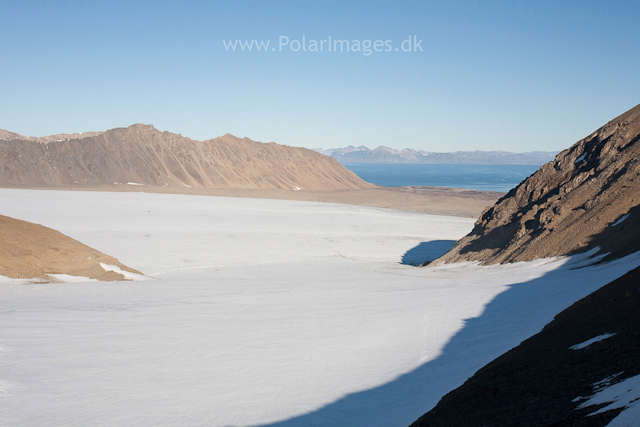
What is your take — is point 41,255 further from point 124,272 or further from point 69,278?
point 124,272

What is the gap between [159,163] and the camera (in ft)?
274

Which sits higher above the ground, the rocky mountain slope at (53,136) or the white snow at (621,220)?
the rocky mountain slope at (53,136)

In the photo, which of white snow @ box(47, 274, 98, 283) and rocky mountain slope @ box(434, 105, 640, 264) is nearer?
white snow @ box(47, 274, 98, 283)

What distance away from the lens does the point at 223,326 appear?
32.6 ft

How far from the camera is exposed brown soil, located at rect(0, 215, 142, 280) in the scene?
1416 cm

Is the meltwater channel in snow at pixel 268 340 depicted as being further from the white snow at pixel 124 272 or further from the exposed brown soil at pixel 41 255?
the exposed brown soil at pixel 41 255

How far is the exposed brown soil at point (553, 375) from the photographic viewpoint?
4406mm

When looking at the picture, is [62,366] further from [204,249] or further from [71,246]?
[204,249]

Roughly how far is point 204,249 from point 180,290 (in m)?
11.7

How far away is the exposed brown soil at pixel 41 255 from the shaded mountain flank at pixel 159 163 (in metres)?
59.0

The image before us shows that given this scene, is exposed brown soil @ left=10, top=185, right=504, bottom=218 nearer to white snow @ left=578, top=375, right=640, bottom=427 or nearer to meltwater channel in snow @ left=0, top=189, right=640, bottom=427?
meltwater channel in snow @ left=0, top=189, right=640, bottom=427

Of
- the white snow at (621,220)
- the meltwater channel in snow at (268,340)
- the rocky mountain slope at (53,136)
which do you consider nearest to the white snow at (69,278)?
the meltwater channel in snow at (268,340)

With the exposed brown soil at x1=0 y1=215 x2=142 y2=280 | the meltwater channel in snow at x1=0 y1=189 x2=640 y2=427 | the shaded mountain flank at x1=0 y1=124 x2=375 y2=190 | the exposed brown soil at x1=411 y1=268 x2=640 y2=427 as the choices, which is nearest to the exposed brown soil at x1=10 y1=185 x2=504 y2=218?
the shaded mountain flank at x1=0 y1=124 x2=375 y2=190

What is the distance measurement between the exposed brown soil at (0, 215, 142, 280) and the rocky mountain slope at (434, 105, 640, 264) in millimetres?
14328
